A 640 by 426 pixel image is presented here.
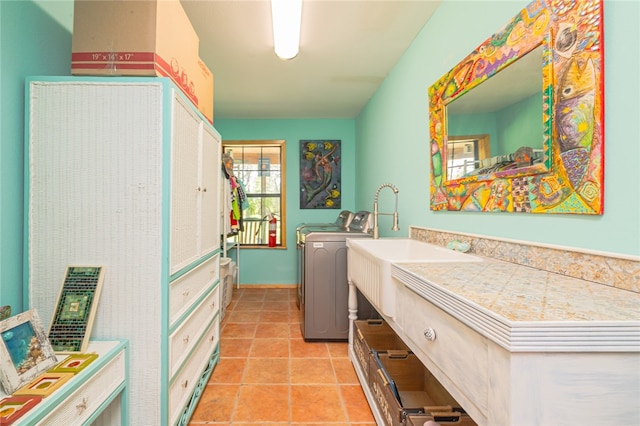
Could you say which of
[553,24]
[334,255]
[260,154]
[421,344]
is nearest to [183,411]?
[421,344]

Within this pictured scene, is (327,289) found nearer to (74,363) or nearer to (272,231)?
(74,363)

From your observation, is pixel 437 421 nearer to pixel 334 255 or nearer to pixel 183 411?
pixel 183 411

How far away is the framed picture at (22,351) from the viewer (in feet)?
2.90

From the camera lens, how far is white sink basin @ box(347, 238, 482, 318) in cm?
122

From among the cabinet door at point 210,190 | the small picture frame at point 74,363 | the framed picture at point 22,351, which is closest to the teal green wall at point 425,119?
the framed picture at point 22,351

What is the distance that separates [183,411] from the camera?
147 centimetres

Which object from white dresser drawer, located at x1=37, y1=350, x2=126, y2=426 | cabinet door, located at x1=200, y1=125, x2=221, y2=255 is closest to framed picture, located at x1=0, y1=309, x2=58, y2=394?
white dresser drawer, located at x1=37, y1=350, x2=126, y2=426

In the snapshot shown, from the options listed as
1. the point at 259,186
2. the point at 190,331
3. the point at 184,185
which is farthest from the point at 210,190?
the point at 259,186

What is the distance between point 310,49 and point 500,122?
1652 millimetres

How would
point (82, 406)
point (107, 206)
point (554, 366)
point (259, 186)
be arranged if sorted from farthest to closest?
point (259, 186)
point (107, 206)
point (82, 406)
point (554, 366)

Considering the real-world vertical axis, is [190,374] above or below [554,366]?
below

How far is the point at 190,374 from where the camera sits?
161 cm

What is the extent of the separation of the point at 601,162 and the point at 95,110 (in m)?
1.86

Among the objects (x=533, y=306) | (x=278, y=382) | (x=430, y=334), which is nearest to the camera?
(x=533, y=306)
